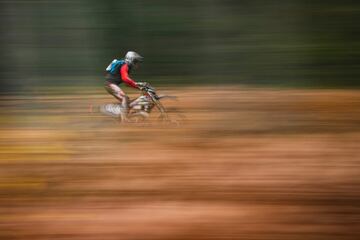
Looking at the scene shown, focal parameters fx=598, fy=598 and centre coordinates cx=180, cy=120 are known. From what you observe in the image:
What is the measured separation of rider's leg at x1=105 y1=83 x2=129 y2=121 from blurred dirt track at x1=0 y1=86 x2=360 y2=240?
178 mm

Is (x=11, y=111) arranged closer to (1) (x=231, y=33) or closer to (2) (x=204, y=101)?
(2) (x=204, y=101)

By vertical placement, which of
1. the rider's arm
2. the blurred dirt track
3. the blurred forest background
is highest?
the blurred forest background

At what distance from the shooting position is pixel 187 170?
5.12 metres

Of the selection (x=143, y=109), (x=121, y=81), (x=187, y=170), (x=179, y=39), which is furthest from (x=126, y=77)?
(x=179, y=39)

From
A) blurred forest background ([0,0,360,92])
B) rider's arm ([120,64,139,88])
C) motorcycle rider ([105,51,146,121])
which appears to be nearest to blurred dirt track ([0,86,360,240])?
motorcycle rider ([105,51,146,121])

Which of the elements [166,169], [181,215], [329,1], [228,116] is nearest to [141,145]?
[166,169]

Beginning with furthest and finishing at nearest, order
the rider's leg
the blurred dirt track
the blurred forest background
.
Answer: the blurred forest background < the rider's leg < the blurred dirt track

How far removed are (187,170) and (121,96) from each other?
125 centimetres

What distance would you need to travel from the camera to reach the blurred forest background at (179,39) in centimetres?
736

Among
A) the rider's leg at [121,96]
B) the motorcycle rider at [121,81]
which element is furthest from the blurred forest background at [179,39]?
the rider's leg at [121,96]

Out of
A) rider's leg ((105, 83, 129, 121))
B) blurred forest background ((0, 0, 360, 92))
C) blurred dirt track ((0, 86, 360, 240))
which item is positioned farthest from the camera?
blurred forest background ((0, 0, 360, 92))

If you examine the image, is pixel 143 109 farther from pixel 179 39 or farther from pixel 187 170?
pixel 179 39

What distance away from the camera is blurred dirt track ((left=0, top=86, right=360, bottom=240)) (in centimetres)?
408

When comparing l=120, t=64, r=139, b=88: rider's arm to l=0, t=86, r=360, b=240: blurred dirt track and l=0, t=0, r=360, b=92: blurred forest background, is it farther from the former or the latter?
l=0, t=0, r=360, b=92: blurred forest background
